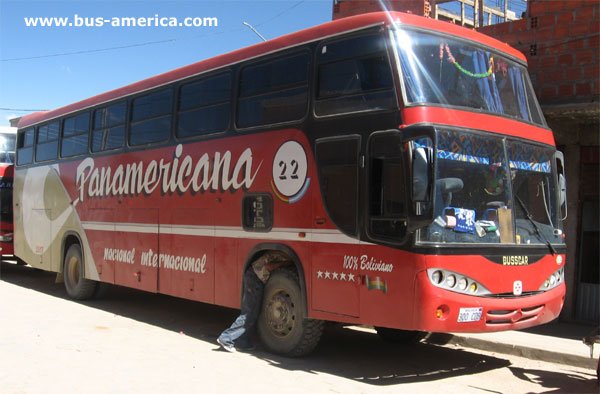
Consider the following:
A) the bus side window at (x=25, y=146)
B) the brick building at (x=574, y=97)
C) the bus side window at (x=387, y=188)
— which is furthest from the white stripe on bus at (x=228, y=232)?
the brick building at (x=574, y=97)

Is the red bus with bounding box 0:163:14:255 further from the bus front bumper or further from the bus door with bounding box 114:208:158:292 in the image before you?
the bus front bumper

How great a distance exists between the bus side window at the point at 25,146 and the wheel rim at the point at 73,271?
3140mm

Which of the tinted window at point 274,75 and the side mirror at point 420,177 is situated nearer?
the side mirror at point 420,177

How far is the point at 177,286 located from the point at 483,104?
511 cm

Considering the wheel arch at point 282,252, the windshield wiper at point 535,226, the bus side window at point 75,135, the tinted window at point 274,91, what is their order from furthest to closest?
the bus side window at point 75,135 → the tinted window at point 274,91 → the wheel arch at point 282,252 → the windshield wiper at point 535,226

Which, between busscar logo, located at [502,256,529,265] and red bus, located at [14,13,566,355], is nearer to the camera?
red bus, located at [14,13,566,355]

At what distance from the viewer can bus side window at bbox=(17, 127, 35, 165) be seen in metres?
13.8

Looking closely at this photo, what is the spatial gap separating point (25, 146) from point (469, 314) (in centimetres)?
1189

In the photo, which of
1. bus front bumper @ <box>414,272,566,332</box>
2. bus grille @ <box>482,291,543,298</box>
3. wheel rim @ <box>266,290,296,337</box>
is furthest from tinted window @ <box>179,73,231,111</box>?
bus grille @ <box>482,291,543,298</box>

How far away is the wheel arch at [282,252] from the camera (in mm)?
6793

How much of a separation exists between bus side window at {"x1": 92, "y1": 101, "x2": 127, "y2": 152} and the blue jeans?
4299mm

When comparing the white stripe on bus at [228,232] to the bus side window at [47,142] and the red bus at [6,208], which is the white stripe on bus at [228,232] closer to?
the bus side window at [47,142]

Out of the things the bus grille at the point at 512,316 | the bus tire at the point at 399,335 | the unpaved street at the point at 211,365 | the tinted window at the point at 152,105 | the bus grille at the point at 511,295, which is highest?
the tinted window at the point at 152,105

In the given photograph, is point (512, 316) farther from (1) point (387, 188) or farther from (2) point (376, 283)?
(1) point (387, 188)
